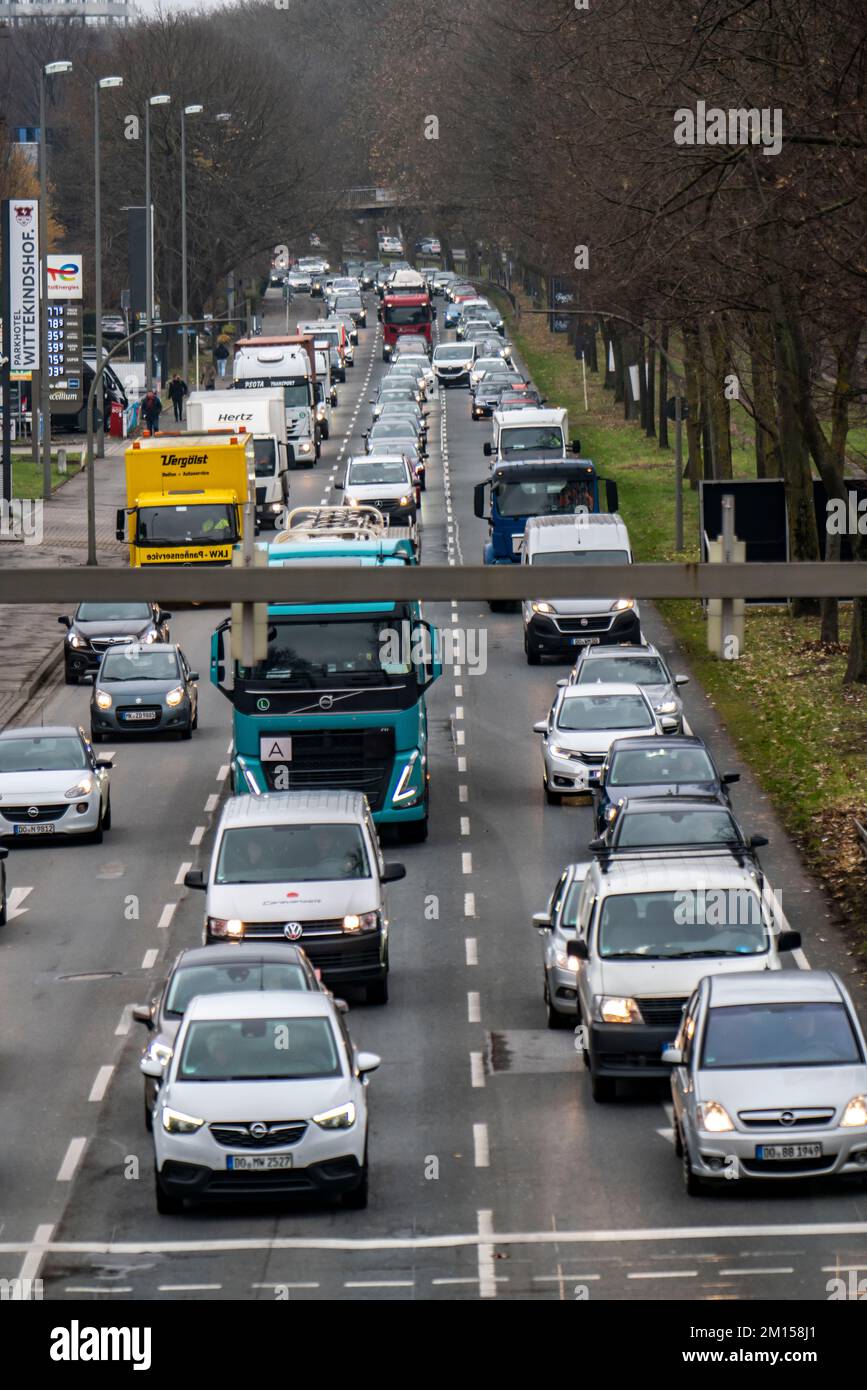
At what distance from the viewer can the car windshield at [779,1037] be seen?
58.0ft

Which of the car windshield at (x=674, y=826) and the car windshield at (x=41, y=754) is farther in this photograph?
the car windshield at (x=41, y=754)

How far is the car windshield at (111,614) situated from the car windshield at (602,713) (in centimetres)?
1283

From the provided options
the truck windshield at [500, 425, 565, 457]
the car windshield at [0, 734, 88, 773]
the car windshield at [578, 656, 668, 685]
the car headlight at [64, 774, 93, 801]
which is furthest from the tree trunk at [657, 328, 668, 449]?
the car headlight at [64, 774, 93, 801]

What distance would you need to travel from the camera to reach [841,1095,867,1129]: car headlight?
56.4 ft

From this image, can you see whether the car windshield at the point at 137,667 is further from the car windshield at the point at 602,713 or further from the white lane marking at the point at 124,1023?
the white lane marking at the point at 124,1023

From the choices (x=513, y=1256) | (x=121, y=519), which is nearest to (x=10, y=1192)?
(x=513, y=1256)

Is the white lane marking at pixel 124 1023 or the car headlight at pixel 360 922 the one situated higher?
Result: the car headlight at pixel 360 922

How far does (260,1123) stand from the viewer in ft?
57.1

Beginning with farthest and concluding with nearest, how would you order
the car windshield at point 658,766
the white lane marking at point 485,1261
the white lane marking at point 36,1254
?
1. the car windshield at point 658,766
2. the white lane marking at point 36,1254
3. the white lane marking at point 485,1261

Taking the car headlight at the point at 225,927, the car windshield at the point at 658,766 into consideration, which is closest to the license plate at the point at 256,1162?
the car headlight at the point at 225,927

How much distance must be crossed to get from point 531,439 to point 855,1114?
151 feet

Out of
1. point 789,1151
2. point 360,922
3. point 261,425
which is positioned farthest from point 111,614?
point 789,1151

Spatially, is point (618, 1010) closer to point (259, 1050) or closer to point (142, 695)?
point (259, 1050)

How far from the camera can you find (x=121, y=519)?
157 feet
